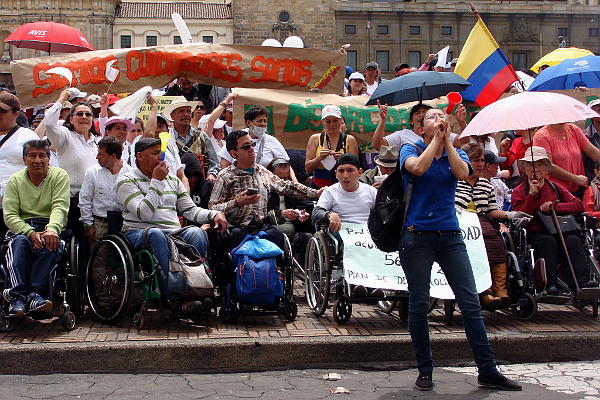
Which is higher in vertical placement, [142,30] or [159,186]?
[142,30]

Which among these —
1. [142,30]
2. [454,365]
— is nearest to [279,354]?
[454,365]

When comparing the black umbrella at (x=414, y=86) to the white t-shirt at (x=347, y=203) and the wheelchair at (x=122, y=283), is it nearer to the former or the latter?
the white t-shirt at (x=347, y=203)

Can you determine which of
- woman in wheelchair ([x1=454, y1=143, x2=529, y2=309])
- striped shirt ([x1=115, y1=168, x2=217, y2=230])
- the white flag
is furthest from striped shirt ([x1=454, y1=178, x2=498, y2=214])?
the white flag

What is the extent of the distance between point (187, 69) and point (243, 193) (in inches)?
142

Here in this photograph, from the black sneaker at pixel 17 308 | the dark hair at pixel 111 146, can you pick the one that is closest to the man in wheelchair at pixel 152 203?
the dark hair at pixel 111 146

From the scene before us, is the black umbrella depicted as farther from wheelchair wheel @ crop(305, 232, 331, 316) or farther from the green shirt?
the green shirt

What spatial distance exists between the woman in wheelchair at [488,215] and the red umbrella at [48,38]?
657 centimetres

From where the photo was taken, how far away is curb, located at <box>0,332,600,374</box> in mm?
6289

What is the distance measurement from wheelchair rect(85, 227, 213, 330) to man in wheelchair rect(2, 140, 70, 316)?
414 mm

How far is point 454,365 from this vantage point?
263 inches

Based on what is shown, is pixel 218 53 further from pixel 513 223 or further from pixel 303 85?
pixel 513 223

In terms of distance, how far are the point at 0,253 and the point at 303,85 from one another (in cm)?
512

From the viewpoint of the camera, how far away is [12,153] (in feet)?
25.9

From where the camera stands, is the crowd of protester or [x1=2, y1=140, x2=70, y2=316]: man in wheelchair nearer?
the crowd of protester
